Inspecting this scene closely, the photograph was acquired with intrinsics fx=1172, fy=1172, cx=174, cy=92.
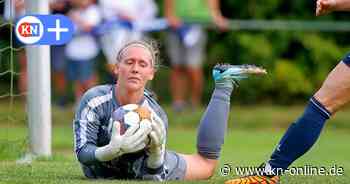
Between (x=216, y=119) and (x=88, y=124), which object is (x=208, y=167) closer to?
(x=216, y=119)

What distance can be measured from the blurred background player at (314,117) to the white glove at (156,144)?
1.42ft

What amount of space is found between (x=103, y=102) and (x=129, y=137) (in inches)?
19.1

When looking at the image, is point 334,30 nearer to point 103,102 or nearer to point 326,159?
point 326,159

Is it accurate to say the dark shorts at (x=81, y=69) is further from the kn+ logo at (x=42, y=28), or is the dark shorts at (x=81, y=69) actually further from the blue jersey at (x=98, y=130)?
the blue jersey at (x=98, y=130)

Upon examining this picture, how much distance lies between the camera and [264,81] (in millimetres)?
16609

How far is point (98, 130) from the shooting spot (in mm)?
6977

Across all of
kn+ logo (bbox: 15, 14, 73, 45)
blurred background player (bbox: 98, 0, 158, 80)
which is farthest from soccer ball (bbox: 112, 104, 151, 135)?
blurred background player (bbox: 98, 0, 158, 80)

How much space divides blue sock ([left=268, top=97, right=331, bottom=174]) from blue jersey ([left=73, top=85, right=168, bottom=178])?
0.82 metres

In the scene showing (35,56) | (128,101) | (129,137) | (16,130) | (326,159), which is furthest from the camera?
(326,159)

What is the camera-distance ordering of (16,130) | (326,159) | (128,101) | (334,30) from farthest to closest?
(334,30)
(326,159)
(16,130)
(128,101)

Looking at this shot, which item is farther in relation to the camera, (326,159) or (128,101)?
(326,159)

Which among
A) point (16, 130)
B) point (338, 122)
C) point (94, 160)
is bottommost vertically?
point (338, 122)

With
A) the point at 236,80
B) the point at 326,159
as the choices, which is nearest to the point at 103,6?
the point at 326,159

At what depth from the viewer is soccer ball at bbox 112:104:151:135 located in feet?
21.9
